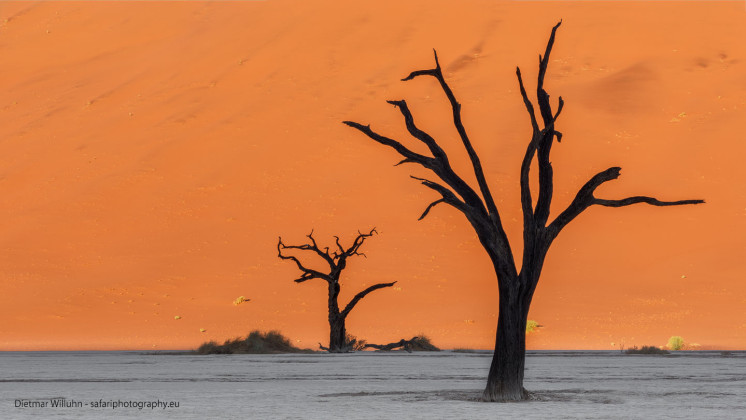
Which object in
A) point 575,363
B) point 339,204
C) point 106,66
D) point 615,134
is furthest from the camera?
point 106,66

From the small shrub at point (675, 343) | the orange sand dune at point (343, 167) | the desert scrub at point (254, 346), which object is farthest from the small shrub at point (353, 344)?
the small shrub at point (675, 343)

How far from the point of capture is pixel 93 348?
48438 millimetres

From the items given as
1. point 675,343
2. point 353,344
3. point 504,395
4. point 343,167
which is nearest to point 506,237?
point 504,395

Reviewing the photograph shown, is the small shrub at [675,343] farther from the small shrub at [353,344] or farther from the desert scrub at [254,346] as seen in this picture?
the desert scrub at [254,346]

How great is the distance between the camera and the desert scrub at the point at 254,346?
4091 cm

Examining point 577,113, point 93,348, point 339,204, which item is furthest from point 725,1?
point 93,348

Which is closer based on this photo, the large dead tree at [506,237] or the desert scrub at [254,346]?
the large dead tree at [506,237]

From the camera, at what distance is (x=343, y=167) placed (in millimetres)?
67375

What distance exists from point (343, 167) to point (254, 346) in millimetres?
26210

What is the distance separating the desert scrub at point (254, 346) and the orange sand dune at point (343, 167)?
5643 mm

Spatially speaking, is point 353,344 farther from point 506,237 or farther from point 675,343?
point 506,237

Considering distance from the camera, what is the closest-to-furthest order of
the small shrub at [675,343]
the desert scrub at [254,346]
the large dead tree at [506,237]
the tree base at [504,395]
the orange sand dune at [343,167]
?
1. the large dead tree at [506,237]
2. the tree base at [504,395]
3. the desert scrub at [254,346]
4. the small shrub at [675,343]
5. the orange sand dune at [343,167]

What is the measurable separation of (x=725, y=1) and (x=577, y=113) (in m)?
20.9

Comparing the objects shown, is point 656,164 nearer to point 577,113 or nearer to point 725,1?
point 577,113
